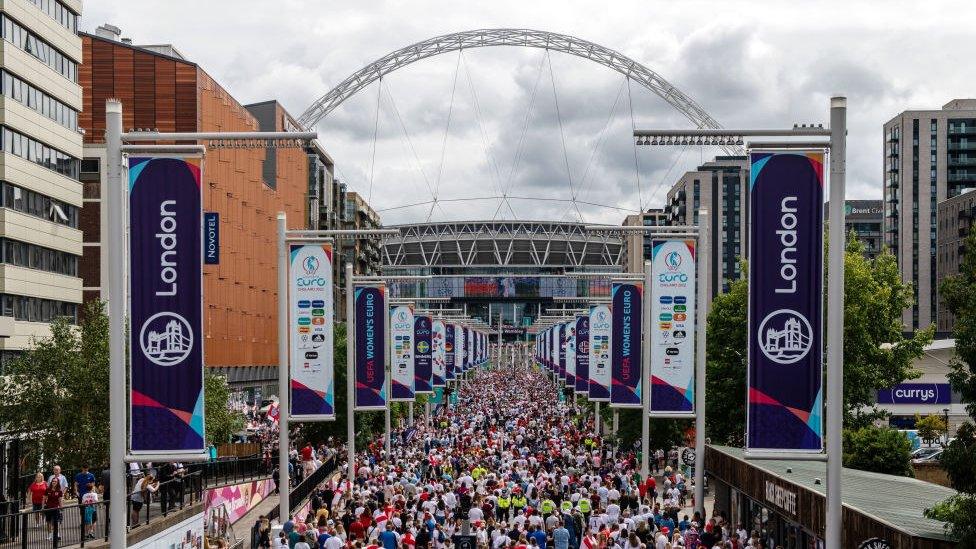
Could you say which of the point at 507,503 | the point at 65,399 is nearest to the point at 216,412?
the point at 65,399

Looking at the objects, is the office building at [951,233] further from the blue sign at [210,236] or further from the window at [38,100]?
the window at [38,100]

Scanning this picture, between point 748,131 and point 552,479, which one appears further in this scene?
point 552,479

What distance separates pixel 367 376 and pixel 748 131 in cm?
3074

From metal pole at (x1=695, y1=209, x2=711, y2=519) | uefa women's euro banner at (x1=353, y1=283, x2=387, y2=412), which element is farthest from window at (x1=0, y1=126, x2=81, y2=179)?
metal pole at (x1=695, y1=209, x2=711, y2=519)

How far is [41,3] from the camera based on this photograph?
59125 millimetres

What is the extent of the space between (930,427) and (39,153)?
5609 cm

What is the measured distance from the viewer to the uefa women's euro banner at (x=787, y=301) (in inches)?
697

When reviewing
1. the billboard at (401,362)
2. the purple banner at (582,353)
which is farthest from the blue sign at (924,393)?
the billboard at (401,362)

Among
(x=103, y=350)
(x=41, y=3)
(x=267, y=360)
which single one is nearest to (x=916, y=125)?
(x=267, y=360)

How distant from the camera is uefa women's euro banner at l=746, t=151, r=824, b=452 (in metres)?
17.7

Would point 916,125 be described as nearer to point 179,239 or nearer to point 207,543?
point 207,543

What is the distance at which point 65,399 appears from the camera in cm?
3872

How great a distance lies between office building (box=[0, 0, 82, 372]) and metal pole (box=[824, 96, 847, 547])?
43.6m

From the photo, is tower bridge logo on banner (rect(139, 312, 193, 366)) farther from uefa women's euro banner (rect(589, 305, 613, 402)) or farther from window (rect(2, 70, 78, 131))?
window (rect(2, 70, 78, 131))
